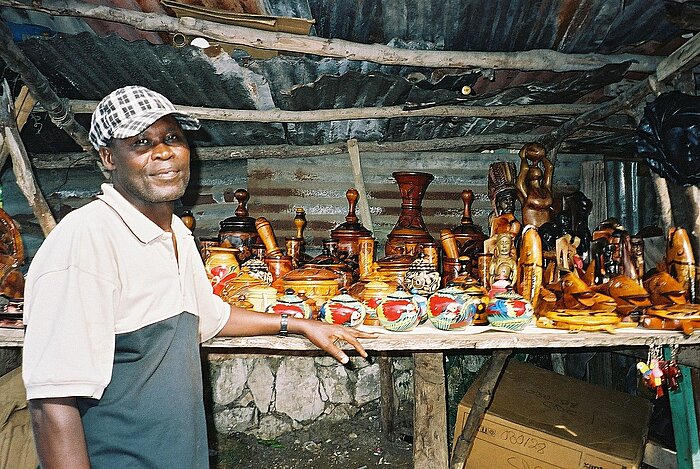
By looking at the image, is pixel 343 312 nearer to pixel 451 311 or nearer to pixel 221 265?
pixel 451 311

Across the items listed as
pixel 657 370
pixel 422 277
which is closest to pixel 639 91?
pixel 657 370

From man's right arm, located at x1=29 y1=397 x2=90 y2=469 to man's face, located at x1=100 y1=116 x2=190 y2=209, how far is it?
0.74 meters

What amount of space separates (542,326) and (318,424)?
352 centimetres

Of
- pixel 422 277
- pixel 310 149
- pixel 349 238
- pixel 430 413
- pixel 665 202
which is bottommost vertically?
pixel 430 413

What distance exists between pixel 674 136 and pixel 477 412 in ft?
7.09

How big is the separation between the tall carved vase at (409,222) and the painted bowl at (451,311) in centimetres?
103

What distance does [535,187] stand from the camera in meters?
3.98

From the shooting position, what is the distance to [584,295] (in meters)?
3.07

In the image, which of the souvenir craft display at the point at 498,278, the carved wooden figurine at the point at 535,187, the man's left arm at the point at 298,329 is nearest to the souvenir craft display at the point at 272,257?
the souvenir craft display at the point at 498,278

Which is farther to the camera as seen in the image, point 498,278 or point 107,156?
point 498,278

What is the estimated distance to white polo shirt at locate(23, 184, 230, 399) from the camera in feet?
5.14

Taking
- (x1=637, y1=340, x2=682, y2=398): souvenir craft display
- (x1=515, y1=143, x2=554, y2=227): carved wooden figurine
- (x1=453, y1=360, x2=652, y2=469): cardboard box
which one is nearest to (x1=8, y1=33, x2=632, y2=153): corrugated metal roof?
(x1=515, y1=143, x2=554, y2=227): carved wooden figurine

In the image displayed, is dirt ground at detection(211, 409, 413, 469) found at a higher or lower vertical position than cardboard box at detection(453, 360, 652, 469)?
lower

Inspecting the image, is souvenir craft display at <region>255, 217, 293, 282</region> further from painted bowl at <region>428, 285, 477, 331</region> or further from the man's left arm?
painted bowl at <region>428, 285, 477, 331</region>
